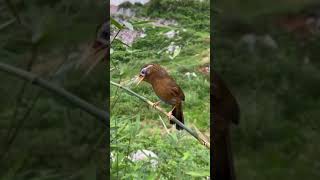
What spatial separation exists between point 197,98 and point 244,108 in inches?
5.4

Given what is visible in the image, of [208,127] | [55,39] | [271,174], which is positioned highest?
[55,39]

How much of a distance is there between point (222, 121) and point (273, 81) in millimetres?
166

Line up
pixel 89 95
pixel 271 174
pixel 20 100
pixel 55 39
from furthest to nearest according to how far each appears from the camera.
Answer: pixel 271 174
pixel 89 95
pixel 20 100
pixel 55 39

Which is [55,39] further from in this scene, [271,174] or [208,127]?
[271,174]

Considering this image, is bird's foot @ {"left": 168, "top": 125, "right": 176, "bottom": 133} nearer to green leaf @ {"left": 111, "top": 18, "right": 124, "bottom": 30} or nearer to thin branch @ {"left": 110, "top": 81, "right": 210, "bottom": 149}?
thin branch @ {"left": 110, "top": 81, "right": 210, "bottom": 149}

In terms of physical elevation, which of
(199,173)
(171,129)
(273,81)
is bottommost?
(199,173)

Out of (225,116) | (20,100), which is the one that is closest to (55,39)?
(20,100)

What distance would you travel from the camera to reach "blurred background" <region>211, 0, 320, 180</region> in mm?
1420

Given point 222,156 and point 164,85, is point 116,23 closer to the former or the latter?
point 164,85

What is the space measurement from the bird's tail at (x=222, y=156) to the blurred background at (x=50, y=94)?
27cm

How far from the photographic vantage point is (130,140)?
141 cm

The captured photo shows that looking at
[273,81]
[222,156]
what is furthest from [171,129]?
[273,81]

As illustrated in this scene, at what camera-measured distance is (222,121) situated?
55.6 inches

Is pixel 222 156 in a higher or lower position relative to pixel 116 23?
lower
